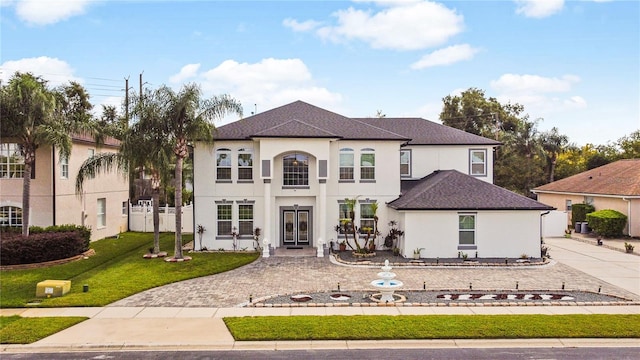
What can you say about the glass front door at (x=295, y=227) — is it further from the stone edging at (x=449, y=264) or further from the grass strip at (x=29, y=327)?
the grass strip at (x=29, y=327)

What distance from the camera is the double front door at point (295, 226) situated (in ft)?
81.6

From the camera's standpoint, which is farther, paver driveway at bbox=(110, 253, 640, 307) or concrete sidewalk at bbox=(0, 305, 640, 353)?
paver driveway at bbox=(110, 253, 640, 307)

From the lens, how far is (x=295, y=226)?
2494 centimetres

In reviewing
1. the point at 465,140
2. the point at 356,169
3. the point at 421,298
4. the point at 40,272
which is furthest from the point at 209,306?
the point at 465,140

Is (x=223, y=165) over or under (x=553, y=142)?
under

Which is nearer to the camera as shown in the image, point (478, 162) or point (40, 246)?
point (40, 246)

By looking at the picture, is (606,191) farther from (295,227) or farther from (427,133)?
(295,227)

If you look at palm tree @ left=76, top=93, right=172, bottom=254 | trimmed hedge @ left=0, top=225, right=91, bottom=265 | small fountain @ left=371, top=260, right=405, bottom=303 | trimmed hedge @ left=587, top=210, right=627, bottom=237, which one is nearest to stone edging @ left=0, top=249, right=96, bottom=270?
trimmed hedge @ left=0, top=225, right=91, bottom=265

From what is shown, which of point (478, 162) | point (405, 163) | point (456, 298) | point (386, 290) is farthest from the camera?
point (405, 163)

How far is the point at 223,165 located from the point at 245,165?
3.83 ft

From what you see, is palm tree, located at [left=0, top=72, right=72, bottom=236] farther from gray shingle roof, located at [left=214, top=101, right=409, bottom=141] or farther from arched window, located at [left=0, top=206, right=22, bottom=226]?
gray shingle roof, located at [left=214, top=101, right=409, bottom=141]

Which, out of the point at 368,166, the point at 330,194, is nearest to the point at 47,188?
the point at 330,194

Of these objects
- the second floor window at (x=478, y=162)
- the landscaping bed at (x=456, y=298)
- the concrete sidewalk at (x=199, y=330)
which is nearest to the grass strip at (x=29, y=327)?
the concrete sidewalk at (x=199, y=330)

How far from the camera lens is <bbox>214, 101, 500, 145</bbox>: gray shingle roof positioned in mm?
23453
